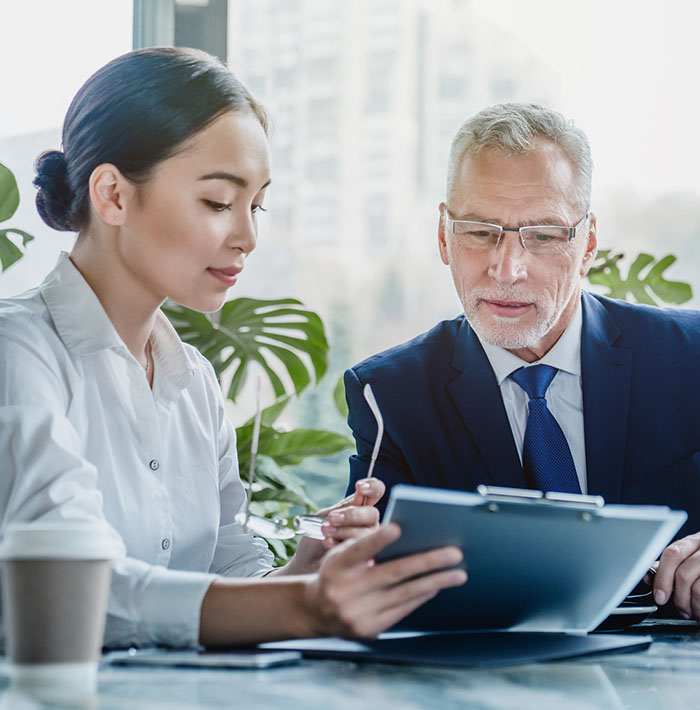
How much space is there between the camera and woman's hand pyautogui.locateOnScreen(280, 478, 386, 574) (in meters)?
1.20

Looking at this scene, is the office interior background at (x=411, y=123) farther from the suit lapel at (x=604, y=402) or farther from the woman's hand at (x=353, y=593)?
the woman's hand at (x=353, y=593)

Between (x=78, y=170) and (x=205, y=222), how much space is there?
0.73ft

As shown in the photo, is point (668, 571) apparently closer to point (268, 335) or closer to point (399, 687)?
point (399, 687)

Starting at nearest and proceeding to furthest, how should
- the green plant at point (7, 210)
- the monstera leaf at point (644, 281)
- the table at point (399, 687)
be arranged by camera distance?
the table at point (399, 687) → the green plant at point (7, 210) → the monstera leaf at point (644, 281)

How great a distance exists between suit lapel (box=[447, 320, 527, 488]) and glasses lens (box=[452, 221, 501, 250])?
0.19m

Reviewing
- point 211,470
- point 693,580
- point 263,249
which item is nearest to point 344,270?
point 263,249

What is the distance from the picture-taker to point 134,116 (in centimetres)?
136

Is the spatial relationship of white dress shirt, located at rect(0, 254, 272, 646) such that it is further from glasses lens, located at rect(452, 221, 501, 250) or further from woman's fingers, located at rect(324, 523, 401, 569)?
glasses lens, located at rect(452, 221, 501, 250)

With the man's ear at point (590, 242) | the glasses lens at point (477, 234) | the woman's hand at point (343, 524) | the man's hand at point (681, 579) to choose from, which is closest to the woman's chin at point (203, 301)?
the woman's hand at point (343, 524)

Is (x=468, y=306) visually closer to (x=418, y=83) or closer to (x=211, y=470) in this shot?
(x=211, y=470)

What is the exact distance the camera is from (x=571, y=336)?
6.13 ft

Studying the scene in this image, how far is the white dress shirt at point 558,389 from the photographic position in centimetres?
179

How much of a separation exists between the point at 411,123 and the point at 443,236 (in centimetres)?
184

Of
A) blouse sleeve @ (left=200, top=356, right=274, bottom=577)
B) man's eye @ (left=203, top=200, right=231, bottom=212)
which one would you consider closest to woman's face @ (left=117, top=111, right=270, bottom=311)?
man's eye @ (left=203, top=200, right=231, bottom=212)
